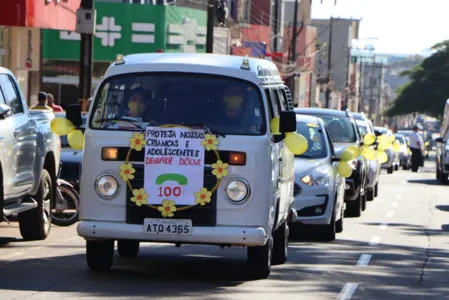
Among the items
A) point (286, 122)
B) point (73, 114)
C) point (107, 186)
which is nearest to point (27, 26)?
point (73, 114)

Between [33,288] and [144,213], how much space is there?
1.28m

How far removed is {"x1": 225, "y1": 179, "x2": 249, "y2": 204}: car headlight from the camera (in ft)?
38.2

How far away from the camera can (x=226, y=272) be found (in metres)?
12.9

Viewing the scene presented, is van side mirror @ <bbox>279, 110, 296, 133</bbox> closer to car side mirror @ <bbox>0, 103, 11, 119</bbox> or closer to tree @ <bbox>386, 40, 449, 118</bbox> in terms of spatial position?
car side mirror @ <bbox>0, 103, 11, 119</bbox>

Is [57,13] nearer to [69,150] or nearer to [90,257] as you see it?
[69,150]

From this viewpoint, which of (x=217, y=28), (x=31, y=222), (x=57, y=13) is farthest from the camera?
(x=217, y=28)

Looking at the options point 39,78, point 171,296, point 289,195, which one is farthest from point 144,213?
point 39,78

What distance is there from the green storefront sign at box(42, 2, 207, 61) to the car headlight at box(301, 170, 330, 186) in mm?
24659

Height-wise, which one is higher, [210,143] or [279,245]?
[210,143]

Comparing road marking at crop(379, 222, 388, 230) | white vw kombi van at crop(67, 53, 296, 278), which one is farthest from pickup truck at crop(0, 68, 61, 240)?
road marking at crop(379, 222, 388, 230)

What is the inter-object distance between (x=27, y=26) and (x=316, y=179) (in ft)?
Result: 41.4

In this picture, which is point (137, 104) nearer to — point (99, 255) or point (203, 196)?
point (203, 196)

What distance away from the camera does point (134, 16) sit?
41719mm

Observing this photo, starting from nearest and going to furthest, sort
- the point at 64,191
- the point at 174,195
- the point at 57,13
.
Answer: the point at 174,195, the point at 64,191, the point at 57,13
